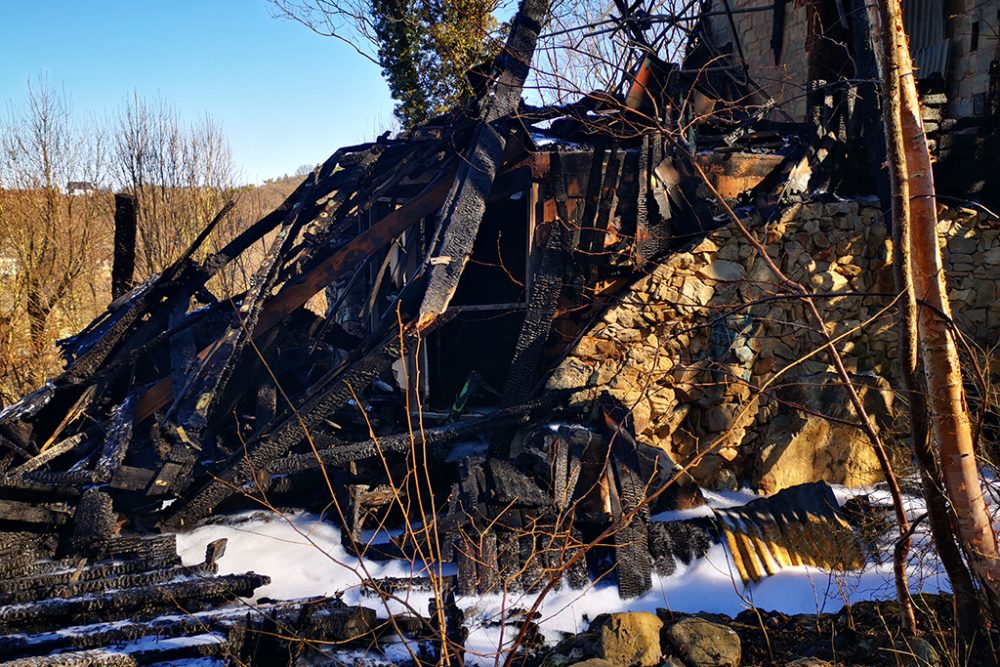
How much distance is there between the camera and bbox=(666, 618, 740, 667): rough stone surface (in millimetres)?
4012

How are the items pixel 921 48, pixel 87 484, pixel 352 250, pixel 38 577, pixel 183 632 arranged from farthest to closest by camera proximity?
pixel 921 48 < pixel 352 250 < pixel 87 484 < pixel 38 577 < pixel 183 632

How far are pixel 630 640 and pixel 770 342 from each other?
373cm

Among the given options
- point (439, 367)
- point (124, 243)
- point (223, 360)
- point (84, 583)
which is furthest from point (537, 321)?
point (124, 243)

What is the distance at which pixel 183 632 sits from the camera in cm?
418

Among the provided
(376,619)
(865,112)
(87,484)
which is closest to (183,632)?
(376,619)

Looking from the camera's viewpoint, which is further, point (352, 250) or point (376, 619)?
point (352, 250)

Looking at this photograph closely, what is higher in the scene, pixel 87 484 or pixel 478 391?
pixel 478 391

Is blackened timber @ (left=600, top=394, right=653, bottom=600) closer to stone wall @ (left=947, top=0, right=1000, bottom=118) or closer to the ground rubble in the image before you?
the ground rubble

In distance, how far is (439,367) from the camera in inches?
328

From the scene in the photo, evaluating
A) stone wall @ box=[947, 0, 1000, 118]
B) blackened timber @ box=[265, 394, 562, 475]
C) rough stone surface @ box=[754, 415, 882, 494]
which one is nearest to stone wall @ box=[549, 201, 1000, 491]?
rough stone surface @ box=[754, 415, 882, 494]

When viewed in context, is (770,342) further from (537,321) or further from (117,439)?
(117,439)

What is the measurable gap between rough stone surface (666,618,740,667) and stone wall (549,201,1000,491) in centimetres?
233

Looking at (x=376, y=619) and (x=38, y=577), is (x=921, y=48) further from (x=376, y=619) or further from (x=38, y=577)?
(x=38, y=577)

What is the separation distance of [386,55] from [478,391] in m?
9.57
